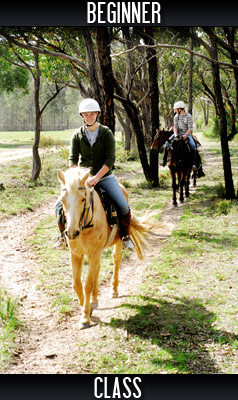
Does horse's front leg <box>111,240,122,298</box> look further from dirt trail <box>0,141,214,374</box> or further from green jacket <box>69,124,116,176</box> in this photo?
green jacket <box>69,124,116,176</box>

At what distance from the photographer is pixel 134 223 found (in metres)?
6.60

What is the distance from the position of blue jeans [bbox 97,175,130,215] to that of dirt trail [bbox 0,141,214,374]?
4.74 ft

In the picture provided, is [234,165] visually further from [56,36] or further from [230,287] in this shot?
[230,287]

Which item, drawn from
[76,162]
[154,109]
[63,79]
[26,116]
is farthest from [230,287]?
[26,116]

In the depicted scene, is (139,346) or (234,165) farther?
(234,165)

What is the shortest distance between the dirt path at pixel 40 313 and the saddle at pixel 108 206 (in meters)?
1.32

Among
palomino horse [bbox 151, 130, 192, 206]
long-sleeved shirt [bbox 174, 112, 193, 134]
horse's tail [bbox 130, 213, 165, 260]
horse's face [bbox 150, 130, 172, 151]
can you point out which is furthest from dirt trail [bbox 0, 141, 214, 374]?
long-sleeved shirt [bbox 174, 112, 193, 134]

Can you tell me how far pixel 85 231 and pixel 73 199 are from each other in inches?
28.0

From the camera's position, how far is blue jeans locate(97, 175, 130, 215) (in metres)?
5.76

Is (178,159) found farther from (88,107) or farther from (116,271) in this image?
(88,107)

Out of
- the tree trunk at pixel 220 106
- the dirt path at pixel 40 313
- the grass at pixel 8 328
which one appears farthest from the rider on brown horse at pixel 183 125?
the grass at pixel 8 328

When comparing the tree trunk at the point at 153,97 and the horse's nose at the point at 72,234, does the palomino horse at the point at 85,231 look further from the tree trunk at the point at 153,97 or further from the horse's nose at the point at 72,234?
the tree trunk at the point at 153,97

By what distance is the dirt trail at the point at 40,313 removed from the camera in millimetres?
4688

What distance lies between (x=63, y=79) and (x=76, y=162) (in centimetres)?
1548
